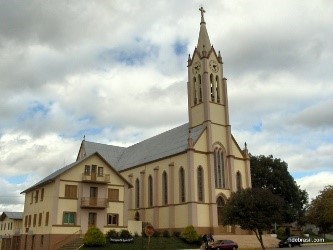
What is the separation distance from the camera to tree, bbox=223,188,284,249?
36.7 metres

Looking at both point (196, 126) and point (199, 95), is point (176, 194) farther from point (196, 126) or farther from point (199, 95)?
point (199, 95)

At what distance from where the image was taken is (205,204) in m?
53.3

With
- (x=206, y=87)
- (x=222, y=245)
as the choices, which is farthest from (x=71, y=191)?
(x=206, y=87)


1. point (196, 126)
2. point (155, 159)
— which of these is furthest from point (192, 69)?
point (155, 159)

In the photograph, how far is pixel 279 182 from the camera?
7231 centimetres

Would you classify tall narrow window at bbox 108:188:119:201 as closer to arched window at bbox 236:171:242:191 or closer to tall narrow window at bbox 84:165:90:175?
tall narrow window at bbox 84:165:90:175

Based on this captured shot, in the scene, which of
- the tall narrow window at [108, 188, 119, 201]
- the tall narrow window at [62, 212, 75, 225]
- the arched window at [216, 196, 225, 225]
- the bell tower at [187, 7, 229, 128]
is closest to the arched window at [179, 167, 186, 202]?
the arched window at [216, 196, 225, 225]

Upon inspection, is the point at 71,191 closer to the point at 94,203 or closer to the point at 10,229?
the point at 94,203

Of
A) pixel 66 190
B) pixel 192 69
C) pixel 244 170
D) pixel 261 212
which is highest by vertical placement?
pixel 192 69

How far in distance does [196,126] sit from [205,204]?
41.3 ft

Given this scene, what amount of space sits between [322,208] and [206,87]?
29016 millimetres

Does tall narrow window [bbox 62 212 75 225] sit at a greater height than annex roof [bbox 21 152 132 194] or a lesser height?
lesser

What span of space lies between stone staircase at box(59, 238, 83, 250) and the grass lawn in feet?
4.27

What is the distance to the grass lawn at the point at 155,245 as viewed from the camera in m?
40.6
